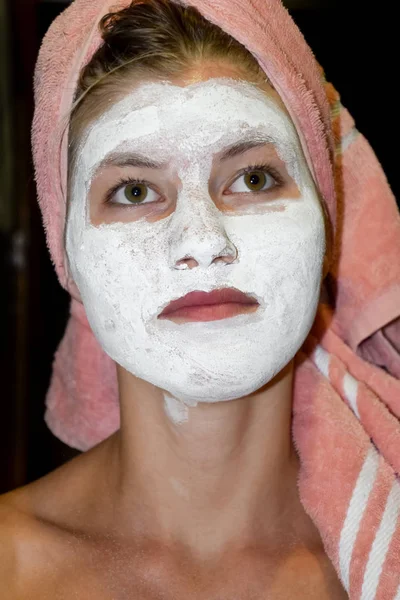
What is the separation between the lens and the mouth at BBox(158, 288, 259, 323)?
0.85 meters

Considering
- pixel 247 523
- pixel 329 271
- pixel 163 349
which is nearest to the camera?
pixel 163 349

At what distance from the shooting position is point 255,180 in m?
0.92

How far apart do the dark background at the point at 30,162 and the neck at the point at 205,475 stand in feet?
1.76

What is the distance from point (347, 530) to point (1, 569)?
40 cm

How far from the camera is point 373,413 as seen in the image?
1.02m

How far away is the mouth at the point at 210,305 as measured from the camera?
0.85 m

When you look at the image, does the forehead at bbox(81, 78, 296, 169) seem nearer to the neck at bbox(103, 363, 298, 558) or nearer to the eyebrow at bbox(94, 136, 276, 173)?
the eyebrow at bbox(94, 136, 276, 173)

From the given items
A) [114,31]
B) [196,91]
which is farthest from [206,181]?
[114,31]

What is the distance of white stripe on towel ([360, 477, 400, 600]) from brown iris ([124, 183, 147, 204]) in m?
0.43

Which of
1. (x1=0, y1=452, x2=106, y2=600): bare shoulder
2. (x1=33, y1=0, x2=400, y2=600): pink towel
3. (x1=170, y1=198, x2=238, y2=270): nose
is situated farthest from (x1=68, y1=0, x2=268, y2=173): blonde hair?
(x1=0, y1=452, x2=106, y2=600): bare shoulder

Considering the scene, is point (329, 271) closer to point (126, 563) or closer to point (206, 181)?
point (206, 181)

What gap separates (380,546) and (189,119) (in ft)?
1.63

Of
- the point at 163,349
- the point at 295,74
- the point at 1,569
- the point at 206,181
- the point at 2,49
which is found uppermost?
the point at 2,49

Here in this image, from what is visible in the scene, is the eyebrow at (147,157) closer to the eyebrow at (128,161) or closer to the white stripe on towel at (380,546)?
the eyebrow at (128,161)
